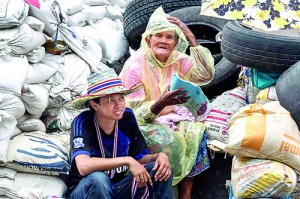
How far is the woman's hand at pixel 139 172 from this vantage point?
13.4 ft

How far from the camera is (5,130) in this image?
4.45 m

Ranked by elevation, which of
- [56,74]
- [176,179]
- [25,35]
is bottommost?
[176,179]

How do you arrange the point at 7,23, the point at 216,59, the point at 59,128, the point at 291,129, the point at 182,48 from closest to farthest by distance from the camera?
the point at 291,129 < the point at 7,23 < the point at 59,128 < the point at 182,48 < the point at 216,59

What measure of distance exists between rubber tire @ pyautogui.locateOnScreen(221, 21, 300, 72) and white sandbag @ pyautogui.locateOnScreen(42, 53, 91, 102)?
1130 millimetres

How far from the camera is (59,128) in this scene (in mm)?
4949

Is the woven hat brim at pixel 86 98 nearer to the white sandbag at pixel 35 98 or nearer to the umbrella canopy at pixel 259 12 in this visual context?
the white sandbag at pixel 35 98

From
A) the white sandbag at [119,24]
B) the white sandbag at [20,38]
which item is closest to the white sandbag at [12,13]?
the white sandbag at [20,38]

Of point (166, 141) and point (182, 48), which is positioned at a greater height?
point (182, 48)

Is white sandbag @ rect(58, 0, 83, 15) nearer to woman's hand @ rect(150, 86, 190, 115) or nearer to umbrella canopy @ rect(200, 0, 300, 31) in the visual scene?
umbrella canopy @ rect(200, 0, 300, 31)

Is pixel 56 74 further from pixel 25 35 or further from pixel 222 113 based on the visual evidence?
pixel 222 113

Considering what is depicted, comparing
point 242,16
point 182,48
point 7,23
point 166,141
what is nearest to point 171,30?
point 182,48

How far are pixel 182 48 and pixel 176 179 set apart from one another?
1.12 meters

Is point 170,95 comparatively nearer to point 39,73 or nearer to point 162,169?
point 162,169

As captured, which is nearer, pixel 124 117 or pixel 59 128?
pixel 124 117
